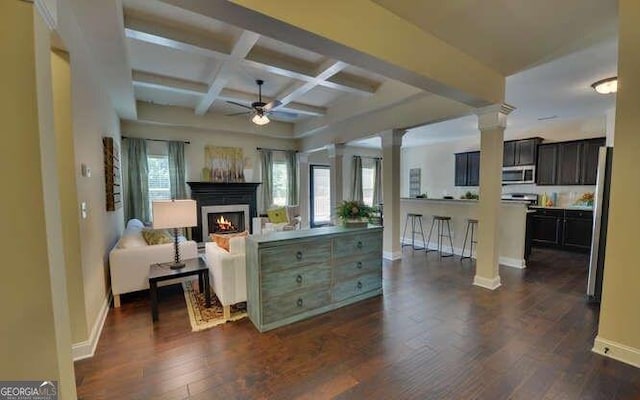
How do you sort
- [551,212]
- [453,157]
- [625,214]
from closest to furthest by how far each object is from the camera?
[625,214] < [551,212] < [453,157]

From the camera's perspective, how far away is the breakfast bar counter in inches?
184

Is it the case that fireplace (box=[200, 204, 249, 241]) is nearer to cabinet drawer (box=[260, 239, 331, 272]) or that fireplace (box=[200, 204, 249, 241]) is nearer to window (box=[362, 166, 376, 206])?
cabinet drawer (box=[260, 239, 331, 272])

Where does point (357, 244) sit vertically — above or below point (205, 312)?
above

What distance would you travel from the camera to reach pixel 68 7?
6.90 feet

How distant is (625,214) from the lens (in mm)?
2168

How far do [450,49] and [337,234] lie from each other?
7.43 ft

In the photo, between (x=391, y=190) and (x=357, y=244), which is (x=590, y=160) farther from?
(x=357, y=244)

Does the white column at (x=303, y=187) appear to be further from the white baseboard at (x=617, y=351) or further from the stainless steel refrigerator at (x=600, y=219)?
the white baseboard at (x=617, y=351)

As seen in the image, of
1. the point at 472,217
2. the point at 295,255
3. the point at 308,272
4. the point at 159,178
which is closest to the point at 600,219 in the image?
the point at 472,217

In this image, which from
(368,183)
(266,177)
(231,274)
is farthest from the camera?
(368,183)

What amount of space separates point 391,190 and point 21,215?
4726 mm

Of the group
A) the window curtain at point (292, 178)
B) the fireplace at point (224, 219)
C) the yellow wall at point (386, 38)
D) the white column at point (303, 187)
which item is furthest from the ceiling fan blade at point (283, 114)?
the yellow wall at point (386, 38)

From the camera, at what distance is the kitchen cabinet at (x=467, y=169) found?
7727mm

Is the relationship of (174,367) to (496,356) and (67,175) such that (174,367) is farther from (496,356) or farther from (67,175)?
(496,356)
